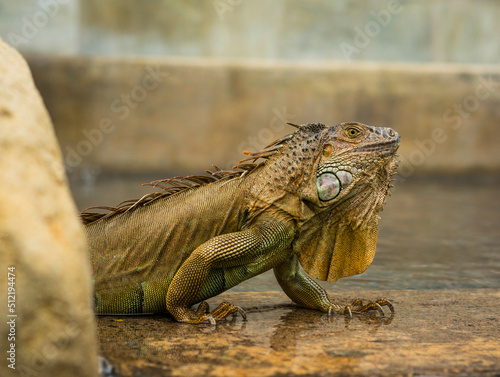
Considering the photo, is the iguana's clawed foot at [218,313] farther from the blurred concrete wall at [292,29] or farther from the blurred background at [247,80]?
the blurred concrete wall at [292,29]

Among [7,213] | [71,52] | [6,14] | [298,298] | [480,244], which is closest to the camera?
[7,213]

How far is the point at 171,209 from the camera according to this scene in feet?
11.3

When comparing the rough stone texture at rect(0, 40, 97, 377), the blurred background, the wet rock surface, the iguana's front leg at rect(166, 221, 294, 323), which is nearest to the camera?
the rough stone texture at rect(0, 40, 97, 377)

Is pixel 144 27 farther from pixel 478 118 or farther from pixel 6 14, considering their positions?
pixel 478 118

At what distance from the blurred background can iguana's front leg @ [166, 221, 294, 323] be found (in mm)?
8511

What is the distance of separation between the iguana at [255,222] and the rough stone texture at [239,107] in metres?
9.36

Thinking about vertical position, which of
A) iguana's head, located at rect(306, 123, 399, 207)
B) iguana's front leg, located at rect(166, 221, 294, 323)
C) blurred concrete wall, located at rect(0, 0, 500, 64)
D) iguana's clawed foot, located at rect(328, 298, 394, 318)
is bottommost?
iguana's clawed foot, located at rect(328, 298, 394, 318)

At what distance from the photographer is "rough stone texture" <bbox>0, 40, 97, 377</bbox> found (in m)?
1.85

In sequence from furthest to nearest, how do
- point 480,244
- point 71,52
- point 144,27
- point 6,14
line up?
point 144,27
point 71,52
point 6,14
point 480,244

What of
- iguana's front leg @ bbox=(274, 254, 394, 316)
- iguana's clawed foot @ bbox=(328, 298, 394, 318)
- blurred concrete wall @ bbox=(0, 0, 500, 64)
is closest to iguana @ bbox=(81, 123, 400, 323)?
iguana's front leg @ bbox=(274, 254, 394, 316)

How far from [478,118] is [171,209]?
11972mm

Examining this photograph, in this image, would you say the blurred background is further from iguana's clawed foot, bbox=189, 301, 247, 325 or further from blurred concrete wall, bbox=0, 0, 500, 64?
iguana's clawed foot, bbox=189, 301, 247, 325

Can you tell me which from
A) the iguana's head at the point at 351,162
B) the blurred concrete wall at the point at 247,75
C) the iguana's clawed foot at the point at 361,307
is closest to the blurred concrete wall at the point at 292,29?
the blurred concrete wall at the point at 247,75

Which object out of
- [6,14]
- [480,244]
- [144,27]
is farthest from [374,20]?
[480,244]
